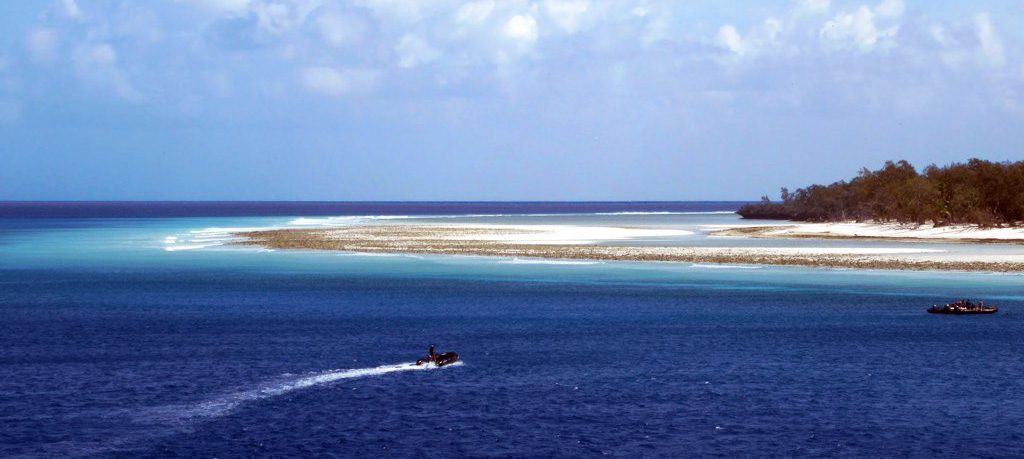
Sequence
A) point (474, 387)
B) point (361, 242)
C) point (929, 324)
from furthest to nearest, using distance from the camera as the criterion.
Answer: point (361, 242) < point (929, 324) < point (474, 387)

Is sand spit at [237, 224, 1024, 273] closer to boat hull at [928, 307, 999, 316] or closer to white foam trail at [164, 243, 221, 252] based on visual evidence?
white foam trail at [164, 243, 221, 252]

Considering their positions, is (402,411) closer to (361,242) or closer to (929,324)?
(929,324)

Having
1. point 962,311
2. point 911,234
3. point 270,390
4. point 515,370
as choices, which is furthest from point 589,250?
point 270,390

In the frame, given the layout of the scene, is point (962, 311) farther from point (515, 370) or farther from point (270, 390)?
point (270, 390)

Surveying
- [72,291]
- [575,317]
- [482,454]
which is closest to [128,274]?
[72,291]

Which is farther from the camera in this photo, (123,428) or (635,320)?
(635,320)

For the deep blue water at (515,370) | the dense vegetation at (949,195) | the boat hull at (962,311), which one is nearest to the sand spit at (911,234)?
the dense vegetation at (949,195)
